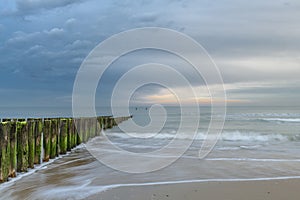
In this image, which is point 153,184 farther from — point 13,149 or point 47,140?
point 47,140

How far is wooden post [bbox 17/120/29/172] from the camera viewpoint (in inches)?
309

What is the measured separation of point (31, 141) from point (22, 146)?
550mm

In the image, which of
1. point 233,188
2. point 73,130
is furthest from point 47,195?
point 73,130

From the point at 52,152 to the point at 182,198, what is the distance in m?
6.26

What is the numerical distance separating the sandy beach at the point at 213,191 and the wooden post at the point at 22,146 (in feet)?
10.5

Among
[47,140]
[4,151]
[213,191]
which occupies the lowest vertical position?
[213,191]

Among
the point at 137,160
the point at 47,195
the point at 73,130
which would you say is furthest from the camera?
the point at 73,130

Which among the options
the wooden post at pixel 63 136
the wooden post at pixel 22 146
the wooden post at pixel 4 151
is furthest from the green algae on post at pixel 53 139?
the wooden post at pixel 4 151

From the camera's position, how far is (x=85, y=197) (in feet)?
18.2

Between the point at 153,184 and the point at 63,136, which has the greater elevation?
the point at 63,136

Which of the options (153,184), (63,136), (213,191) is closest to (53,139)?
(63,136)

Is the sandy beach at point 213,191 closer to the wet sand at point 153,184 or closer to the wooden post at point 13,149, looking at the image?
the wet sand at point 153,184

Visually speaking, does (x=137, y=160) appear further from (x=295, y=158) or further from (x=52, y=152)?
(x=295, y=158)

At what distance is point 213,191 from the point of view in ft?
19.2
